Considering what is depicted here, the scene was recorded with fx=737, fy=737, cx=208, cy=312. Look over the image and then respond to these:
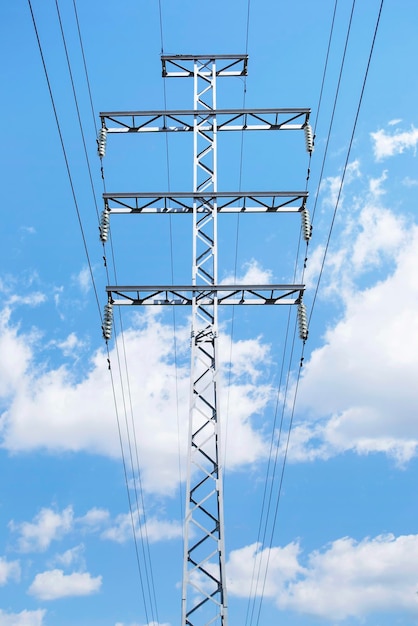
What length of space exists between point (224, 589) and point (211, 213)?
36.2ft

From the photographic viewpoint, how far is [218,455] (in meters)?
19.3

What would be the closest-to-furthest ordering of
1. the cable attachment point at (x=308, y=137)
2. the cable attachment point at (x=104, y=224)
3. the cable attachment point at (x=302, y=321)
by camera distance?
the cable attachment point at (x=302, y=321), the cable attachment point at (x=104, y=224), the cable attachment point at (x=308, y=137)

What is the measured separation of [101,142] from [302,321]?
9.72 meters

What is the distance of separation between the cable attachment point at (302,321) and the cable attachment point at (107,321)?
562 cm

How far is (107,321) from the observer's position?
2211 centimetres

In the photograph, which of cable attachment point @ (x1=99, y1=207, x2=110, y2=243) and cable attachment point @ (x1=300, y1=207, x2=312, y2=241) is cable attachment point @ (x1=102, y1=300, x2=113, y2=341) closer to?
cable attachment point @ (x1=99, y1=207, x2=110, y2=243)

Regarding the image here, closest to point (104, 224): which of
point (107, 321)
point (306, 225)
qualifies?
point (107, 321)

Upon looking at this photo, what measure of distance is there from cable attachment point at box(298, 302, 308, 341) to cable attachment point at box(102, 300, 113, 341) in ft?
18.4

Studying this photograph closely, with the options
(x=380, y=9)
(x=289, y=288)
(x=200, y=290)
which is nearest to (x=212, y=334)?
(x=200, y=290)

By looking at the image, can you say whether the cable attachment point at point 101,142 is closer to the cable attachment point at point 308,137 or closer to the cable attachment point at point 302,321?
the cable attachment point at point 308,137

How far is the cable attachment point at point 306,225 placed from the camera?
2308 cm

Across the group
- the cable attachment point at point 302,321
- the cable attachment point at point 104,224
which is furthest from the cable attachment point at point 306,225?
the cable attachment point at point 104,224

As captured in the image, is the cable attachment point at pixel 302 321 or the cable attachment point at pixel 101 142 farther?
the cable attachment point at pixel 101 142

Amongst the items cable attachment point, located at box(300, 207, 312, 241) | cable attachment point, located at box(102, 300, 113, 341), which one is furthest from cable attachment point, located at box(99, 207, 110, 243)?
cable attachment point, located at box(300, 207, 312, 241)
